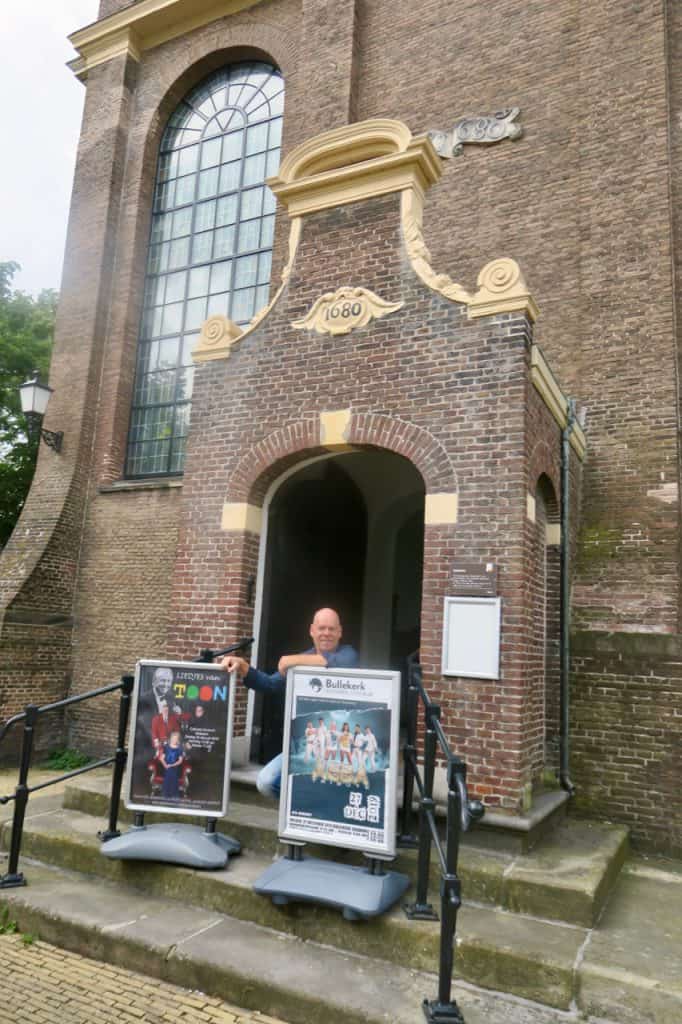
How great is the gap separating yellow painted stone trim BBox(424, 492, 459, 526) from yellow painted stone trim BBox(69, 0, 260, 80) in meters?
11.8

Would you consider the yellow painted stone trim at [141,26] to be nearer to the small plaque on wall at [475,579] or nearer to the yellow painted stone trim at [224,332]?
the yellow painted stone trim at [224,332]

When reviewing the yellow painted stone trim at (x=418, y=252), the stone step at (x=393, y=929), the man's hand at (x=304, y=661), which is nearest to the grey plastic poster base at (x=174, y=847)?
the stone step at (x=393, y=929)

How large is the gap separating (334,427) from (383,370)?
685mm

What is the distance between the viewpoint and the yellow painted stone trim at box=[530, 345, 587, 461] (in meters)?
6.12

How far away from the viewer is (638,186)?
8562mm

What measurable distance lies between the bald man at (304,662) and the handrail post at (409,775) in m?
0.51

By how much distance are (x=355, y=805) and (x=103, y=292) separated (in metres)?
11.4

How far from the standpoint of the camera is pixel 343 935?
435 cm

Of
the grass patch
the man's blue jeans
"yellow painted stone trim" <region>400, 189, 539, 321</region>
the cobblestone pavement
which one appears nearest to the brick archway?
"yellow painted stone trim" <region>400, 189, 539, 321</region>

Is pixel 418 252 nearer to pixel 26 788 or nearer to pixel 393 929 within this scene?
pixel 393 929

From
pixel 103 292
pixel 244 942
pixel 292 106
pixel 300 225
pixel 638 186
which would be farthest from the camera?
pixel 103 292

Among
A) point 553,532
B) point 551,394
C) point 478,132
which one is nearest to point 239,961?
point 553,532

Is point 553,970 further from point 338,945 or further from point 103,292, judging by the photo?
point 103,292

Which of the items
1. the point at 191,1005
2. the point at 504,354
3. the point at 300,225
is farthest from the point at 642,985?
the point at 300,225
